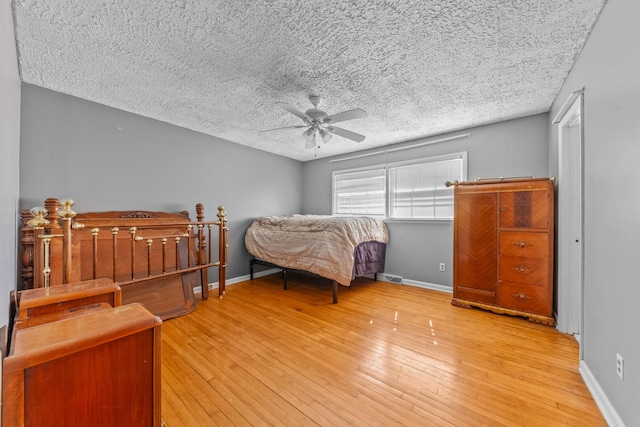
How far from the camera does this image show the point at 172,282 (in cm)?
288

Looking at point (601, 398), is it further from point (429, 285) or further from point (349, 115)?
point (349, 115)

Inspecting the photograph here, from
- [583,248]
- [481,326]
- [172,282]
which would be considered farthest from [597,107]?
[172,282]

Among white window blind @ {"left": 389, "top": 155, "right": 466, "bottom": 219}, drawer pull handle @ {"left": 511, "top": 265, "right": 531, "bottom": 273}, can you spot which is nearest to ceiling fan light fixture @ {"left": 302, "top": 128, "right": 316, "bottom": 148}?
white window blind @ {"left": 389, "top": 155, "right": 466, "bottom": 219}

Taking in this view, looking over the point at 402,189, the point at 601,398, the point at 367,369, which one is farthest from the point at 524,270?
the point at 367,369

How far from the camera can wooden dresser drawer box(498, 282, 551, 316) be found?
8.16ft

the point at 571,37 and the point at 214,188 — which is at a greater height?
the point at 571,37

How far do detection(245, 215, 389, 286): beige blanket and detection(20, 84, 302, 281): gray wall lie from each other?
1.71 ft

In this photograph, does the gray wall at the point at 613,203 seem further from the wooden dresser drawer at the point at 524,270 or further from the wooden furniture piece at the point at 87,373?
the wooden furniture piece at the point at 87,373

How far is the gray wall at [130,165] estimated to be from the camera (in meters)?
2.36

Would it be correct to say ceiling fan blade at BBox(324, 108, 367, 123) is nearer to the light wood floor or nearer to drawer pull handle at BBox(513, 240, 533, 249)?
the light wood floor

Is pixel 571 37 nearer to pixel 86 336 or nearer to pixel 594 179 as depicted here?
pixel 594 179

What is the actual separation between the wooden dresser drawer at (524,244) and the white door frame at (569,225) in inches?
5.1

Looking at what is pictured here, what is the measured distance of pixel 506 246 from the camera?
2703 millimetres

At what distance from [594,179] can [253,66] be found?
98.8 inches
